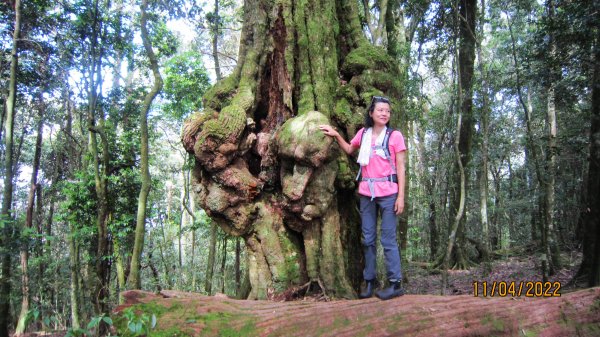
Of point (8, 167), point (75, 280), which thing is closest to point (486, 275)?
point (75, 280)

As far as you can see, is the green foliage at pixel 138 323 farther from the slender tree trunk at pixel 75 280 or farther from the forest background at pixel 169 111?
the slender tree trunk at pixel 75 280

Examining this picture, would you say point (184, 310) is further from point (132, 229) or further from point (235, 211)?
point (132, 229)

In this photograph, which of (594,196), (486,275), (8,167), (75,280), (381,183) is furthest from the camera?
(75,280)

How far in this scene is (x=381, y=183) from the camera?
3631mm

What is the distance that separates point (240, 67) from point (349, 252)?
2.84m

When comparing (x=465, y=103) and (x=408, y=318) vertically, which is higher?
(x=465, y=103)

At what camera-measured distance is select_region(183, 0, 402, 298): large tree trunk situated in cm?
396

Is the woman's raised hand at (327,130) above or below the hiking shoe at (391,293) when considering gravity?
above

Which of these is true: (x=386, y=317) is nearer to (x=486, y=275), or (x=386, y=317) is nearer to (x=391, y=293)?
(x=391, y=293)

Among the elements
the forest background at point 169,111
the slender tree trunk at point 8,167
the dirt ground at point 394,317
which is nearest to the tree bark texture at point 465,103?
the forest background at point 169,111

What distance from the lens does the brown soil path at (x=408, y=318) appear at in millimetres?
2471

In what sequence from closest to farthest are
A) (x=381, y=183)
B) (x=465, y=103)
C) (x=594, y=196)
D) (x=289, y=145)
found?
(x=381, y=183) < (x=289, y=145) < (x=594, y=196) < (x=465, y=103)

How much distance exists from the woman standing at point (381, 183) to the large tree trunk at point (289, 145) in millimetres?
Result: 367

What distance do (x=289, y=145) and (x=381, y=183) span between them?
1.00 meters
